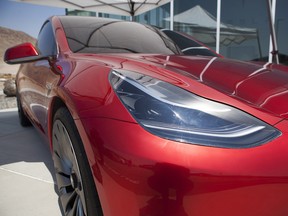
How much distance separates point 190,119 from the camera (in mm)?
965

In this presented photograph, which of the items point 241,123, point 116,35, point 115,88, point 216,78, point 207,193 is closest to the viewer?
point 207,193

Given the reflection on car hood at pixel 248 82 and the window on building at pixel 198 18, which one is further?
the window on building at pixel 198 18

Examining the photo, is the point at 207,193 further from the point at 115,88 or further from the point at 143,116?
the point at 115,88

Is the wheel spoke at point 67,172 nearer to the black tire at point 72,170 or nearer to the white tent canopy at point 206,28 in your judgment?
the black tire at point 72,170

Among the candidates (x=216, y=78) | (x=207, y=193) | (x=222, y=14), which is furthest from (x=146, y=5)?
(x=207, y=193)

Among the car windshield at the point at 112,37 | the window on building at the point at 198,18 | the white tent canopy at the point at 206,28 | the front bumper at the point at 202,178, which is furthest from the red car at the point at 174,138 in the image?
the window on building at the point at 198,18

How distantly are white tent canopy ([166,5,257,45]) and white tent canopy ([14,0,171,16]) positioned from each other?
1.27 m

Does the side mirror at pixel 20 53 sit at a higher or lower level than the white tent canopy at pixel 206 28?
lower

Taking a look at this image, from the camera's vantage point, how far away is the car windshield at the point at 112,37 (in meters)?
2.06

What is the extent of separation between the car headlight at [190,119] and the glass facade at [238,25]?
689 cm

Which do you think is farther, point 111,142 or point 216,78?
point 216,78

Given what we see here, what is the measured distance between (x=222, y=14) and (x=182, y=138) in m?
7.80

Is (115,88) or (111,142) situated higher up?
(115,88)

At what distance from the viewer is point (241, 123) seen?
949mm
